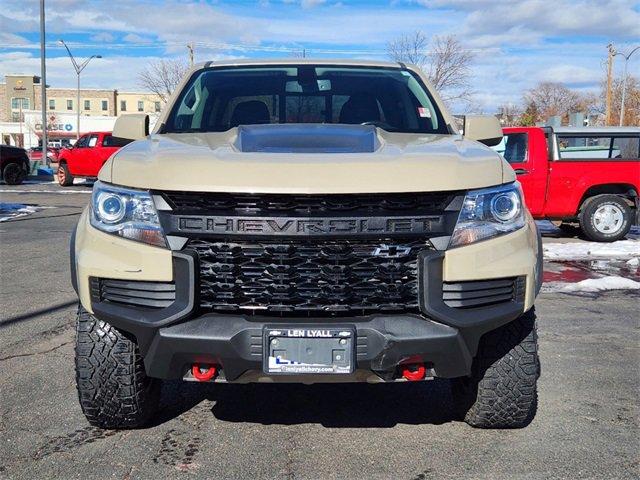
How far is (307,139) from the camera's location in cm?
343

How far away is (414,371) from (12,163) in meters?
24.0

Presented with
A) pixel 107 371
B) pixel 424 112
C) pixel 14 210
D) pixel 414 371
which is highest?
pixel 424 112

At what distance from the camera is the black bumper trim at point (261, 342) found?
114 inches

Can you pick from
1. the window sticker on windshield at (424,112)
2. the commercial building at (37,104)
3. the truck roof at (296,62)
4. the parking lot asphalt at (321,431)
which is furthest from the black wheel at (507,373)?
the commercial building at (37,104)

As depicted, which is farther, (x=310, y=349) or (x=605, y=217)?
(x=605, y=217)

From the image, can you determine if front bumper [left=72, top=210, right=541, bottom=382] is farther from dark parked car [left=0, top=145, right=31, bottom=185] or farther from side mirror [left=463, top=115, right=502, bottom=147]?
dark parked car [left=0, top=145, right=31, bottom=185]

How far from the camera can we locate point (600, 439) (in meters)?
3.58

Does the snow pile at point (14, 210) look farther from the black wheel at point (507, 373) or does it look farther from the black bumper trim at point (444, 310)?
the black bumper trim at point (444, 310)

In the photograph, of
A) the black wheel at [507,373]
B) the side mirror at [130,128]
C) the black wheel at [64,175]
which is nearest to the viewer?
the black wheel at [507,373]

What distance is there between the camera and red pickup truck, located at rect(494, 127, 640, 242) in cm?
1123

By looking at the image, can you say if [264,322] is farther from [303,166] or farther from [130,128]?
[130,128]

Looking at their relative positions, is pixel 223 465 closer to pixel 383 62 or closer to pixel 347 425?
pixel 347 425

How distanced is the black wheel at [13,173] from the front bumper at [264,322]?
23.3 meters

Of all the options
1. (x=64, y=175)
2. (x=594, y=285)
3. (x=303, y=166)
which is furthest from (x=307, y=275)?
(x=64, y=175)
